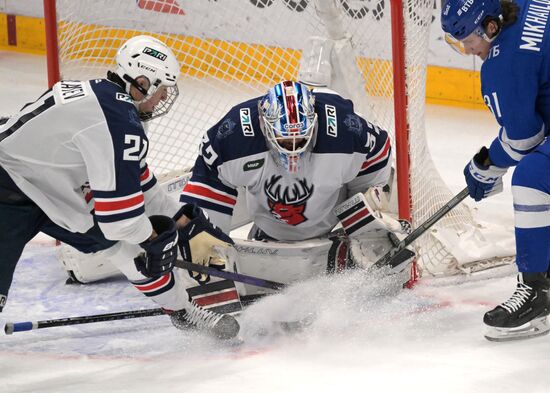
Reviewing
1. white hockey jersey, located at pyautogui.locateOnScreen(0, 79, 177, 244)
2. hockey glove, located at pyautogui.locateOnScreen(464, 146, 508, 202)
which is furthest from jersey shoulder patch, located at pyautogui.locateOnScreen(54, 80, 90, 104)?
hockey glove, located at pyautogui.locateOnScreen(464, 146, 508, 202)

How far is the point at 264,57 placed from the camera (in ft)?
14.5

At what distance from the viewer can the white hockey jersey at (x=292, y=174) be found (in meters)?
3.41

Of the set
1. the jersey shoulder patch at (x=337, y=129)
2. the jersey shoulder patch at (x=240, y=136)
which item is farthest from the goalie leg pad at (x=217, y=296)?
the jersey shoulder patch at (x=337, y=129)

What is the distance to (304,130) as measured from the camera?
3234mm

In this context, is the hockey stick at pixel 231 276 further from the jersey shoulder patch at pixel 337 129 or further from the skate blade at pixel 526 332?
the skate blade at pixel 526 332

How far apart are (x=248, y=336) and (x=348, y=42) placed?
1.30 m

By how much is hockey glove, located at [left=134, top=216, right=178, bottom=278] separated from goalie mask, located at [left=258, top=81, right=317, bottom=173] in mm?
454

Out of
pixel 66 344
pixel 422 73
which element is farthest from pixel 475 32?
pixel 66 344

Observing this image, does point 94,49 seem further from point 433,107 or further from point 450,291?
point 433,107

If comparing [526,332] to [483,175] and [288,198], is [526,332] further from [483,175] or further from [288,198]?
[288,198]

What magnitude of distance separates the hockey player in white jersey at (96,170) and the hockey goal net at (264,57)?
98cm

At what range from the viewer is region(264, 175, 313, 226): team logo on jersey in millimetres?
3477

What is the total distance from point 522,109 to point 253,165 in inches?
37.1

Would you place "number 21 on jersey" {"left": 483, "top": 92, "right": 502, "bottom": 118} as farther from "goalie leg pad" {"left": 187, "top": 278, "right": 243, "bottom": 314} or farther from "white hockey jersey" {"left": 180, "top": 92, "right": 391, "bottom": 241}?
"goalie leg pad" {"left": 187, "top": 278, "right": 243, "bottom": 314}
